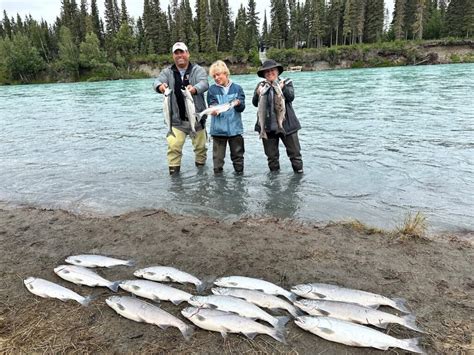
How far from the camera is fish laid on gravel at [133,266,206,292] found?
12.8ft

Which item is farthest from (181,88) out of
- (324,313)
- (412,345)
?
(412,345)

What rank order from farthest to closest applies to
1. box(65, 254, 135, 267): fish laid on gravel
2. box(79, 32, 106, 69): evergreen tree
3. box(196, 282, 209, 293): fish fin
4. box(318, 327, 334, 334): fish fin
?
box(79, 32, 106, 69): evergreen tree
box(65, 254, 135, 267): fish laid on gravel
box(196, 282, 209, 293): fish fin
box(318, 327, 334, 334): fish fin

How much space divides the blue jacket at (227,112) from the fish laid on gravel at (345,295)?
463 centimetres

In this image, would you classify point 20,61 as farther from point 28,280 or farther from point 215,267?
point 215,267

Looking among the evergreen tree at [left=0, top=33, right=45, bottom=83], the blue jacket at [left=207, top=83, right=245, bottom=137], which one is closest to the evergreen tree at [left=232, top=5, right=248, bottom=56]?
the evergreen tree at [left=0, top=33, right=45, bottom=83]

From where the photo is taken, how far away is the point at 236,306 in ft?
11.1

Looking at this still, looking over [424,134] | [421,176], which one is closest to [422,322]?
[421,176]

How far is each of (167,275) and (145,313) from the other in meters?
0.66

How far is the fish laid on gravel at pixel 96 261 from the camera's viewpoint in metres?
4.33

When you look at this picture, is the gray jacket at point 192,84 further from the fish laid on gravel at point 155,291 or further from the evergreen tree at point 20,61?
the evergreen tree at point 20,61

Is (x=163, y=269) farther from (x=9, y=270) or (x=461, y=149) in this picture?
(x=461, y=149)

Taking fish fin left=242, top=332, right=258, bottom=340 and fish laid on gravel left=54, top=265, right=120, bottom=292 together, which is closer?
fish fin left=242, top=332, right=258, bottom=340

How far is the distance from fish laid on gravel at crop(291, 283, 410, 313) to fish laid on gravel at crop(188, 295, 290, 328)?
42 cm

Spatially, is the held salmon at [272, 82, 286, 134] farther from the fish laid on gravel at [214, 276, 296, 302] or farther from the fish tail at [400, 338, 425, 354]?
the fish tail at [400, 338, 425, 354]
